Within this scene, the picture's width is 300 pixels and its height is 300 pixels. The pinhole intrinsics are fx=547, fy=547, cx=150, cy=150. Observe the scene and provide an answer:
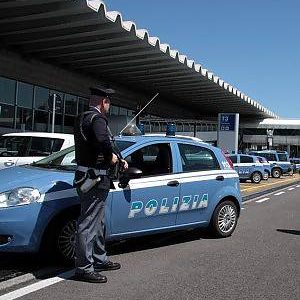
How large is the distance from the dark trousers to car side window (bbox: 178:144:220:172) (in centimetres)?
238

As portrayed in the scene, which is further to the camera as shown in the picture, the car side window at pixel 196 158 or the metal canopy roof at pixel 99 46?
the metal canopy roof at pixel 99 46

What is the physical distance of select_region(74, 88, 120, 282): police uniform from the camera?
18.3 feet

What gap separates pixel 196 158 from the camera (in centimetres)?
831

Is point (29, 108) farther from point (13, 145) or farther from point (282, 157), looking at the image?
point (282, 157)

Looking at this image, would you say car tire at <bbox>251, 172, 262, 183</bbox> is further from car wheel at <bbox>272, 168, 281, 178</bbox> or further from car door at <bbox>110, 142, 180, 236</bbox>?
car door at <bbox>110, 142, 180, 236</bbox>

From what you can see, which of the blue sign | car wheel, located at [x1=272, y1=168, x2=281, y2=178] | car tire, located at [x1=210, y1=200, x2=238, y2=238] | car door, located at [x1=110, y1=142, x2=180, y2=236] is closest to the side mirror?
car door, located at [x1=110, y1=142, x2=180, y2=236]

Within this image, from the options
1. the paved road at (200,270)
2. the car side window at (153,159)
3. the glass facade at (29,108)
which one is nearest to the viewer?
the paved road at (200,270)

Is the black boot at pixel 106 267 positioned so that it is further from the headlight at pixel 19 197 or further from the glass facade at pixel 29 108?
the glass facade at pixel 29 108

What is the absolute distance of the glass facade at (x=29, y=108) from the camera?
22594 mm

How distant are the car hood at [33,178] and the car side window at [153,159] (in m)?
1.15

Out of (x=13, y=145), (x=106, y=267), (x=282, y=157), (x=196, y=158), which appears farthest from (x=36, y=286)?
(x=282, y=157)

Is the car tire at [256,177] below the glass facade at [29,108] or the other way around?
below

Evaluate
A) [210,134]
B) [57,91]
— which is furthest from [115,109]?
[210,134]

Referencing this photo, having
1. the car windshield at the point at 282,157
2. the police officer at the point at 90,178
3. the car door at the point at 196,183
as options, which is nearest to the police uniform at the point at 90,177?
the police officer at the point at 90,178
